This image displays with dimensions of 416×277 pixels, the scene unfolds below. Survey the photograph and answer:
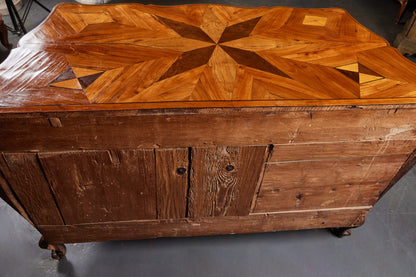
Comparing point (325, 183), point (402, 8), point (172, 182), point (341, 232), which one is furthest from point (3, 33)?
point (402, 8)

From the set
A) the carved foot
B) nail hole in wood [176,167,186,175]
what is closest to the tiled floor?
the carved foot

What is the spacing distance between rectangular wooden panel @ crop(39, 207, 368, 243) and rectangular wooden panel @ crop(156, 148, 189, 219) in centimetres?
7

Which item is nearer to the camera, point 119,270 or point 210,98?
point 210,98

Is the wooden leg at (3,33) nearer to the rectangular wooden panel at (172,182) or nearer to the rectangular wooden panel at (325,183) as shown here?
the rectangular wooden panel at (172,182)

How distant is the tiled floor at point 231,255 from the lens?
137cm

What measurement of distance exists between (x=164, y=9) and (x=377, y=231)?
1.46m

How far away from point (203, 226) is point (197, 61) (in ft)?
2.24

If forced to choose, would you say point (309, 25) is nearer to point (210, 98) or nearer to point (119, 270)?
point (210, 98)

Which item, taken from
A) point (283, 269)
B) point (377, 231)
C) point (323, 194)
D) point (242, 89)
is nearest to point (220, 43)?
point (242, 89)

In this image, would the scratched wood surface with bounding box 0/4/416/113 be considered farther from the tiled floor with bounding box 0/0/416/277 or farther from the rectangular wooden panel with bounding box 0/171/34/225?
the tiled floor with bounding box 0/0/416/277

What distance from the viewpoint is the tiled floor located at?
4.50 ft

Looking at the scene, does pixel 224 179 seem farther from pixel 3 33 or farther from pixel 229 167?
pixel 3 33

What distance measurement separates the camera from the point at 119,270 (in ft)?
4.48

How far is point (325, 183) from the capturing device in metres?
1.24
